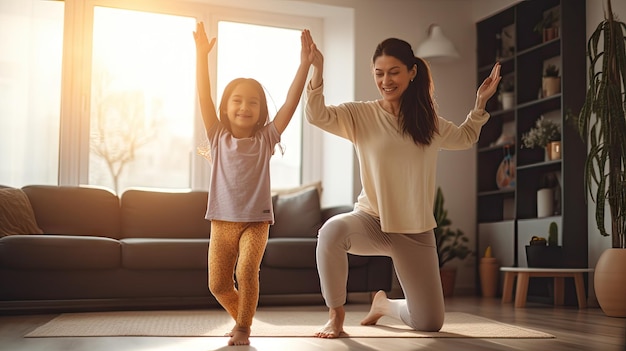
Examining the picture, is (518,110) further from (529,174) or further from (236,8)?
(236,8)

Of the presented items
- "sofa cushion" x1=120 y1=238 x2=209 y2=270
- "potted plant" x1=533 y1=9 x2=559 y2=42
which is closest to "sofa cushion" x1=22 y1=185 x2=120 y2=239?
"sofa cushion" x1=120 y1=238 x2=209 y2=270

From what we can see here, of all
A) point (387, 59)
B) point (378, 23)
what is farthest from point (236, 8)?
point (387, 59)

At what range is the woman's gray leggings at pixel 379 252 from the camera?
2787 mm

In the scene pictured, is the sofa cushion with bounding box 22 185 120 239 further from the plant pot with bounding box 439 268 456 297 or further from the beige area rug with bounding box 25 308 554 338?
the plant pot with bounding box 439 268 456 297

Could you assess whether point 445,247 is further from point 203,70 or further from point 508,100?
point 203,70


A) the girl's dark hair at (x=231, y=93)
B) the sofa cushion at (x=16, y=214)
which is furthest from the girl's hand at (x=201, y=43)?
the sofa cushion at (x=16, y=214)

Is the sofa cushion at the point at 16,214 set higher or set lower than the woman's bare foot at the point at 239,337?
higher

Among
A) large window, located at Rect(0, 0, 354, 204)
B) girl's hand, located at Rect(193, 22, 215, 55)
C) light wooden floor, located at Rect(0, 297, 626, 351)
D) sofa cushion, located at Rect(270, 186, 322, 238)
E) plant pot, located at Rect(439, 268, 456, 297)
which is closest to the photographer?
light wooden floor, located at Rect(0, 297, 626, 351)

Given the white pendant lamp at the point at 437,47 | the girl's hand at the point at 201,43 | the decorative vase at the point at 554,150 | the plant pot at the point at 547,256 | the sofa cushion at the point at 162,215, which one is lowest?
the plant pot at the point at 547,256

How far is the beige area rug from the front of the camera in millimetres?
2969

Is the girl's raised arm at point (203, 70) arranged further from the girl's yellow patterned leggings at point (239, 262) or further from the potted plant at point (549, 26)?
the potted plant at point (549, 26)

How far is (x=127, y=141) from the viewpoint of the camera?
5578 millimetres

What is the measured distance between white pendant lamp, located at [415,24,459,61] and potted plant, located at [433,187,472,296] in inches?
39.5

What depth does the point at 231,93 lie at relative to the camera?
2.86 m
